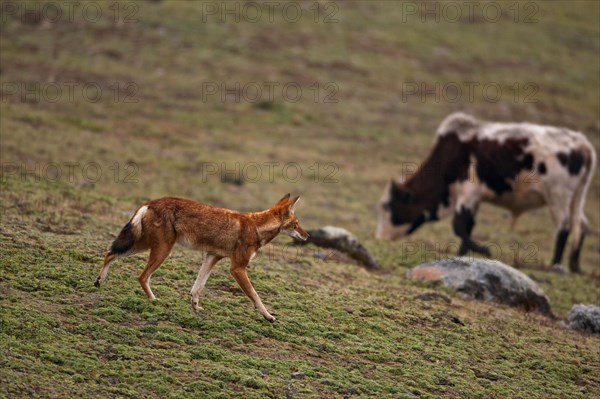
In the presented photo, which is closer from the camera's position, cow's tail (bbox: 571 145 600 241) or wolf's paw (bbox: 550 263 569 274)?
wolf's paw (bbox: 550 263 569 274)

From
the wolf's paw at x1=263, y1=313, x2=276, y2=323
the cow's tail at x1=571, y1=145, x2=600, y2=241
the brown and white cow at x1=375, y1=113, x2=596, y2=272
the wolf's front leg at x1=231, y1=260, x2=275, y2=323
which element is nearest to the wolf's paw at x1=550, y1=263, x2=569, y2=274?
the brown and white cow at x1=375, y1=113, x2=596, y2=272

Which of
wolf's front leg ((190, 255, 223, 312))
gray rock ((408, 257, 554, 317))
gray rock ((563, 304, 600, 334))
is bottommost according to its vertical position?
gray rock ((563, 304, 600, 334))

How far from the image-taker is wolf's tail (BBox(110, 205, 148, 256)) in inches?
455

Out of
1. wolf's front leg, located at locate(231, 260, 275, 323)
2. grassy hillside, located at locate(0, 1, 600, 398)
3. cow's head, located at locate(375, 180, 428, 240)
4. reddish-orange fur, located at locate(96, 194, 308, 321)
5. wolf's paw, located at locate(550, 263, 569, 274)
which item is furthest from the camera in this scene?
cow's head, located at locate(375, 180, 428, 240)

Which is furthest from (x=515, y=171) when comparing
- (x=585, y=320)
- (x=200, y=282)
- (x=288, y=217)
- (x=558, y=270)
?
(x=200, y=282)

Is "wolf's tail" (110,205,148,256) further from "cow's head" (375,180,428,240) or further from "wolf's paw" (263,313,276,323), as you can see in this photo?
"cow's head" (375,180,428,240)

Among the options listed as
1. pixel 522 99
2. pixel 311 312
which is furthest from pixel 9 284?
pixel 522 99

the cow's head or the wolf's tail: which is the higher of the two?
the wolf's tail

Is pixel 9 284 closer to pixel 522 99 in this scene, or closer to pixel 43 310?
pixel 43 310

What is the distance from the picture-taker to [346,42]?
51.4 metres

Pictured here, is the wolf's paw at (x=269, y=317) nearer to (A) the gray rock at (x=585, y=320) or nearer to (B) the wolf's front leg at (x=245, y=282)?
(B) the wolf's front leg at (x=245, y=282)

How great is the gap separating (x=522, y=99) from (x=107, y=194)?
32.4m

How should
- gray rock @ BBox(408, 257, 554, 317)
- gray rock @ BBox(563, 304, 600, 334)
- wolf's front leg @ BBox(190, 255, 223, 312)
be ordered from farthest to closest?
gray rock @ BBox(408, 257, 554, 317) → gray rock @ BBox(563, 304, 600, 334) → wolf's front leg @ BBox(190, 255, 223, 312)

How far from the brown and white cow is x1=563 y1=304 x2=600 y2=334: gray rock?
5882 mm
